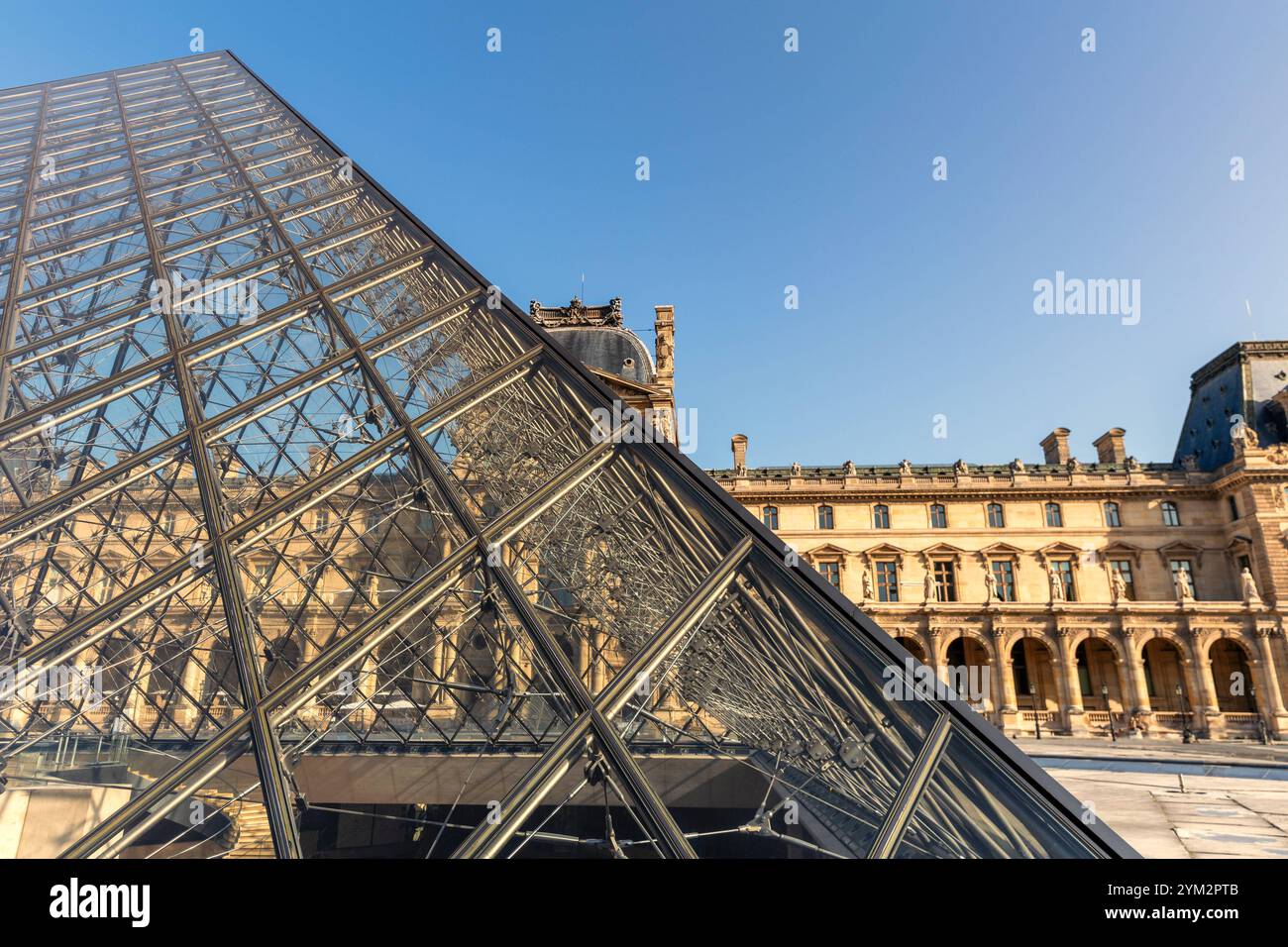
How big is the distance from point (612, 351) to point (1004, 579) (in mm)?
32682

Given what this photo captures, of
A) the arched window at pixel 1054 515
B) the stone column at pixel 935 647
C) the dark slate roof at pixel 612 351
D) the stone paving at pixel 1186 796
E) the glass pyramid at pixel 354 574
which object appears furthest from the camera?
the arched window at pixel 1054 515

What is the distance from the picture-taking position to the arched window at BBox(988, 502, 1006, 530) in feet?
173

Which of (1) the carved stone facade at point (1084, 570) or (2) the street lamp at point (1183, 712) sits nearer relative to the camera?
(2) the street lamp at point (1183, 712)

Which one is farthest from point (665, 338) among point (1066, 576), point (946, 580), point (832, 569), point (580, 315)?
point (1066, 576)

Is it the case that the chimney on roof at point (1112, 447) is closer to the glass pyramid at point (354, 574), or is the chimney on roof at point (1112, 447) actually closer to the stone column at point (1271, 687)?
the stone column at point (1271, 687)

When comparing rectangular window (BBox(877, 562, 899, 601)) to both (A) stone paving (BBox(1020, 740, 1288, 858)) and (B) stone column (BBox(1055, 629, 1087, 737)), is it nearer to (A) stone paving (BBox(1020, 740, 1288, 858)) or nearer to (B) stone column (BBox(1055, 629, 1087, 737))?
(B) stone column (BBox(1055, 629, 1087, 737))

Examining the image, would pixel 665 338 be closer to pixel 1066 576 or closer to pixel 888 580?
pixel 888 580

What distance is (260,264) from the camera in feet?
40.0

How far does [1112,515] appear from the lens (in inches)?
2036

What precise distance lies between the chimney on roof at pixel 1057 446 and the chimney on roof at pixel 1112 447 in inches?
104

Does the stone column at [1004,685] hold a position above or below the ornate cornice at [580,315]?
below

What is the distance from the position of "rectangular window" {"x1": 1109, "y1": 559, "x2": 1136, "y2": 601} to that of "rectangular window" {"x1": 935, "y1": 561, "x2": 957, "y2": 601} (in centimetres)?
1066

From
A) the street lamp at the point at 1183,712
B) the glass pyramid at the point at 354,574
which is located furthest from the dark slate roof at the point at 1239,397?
the glass pyramid at the point at 354,574

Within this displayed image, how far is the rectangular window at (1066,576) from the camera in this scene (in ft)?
167
